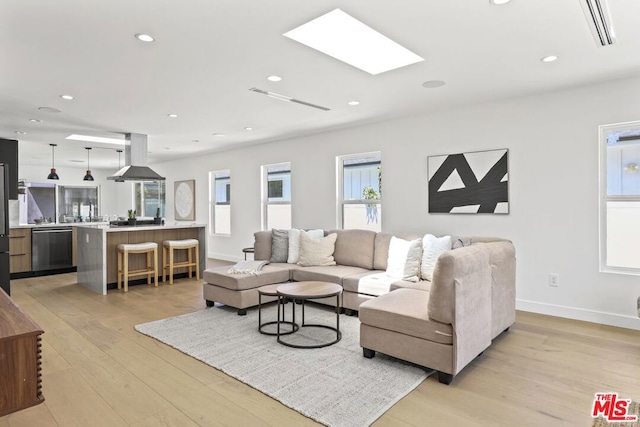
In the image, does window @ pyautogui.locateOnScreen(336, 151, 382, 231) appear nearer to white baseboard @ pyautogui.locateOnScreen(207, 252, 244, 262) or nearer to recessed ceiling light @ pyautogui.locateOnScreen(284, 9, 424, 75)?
recessed ceiling light @ pyautogui.locateOnScreen(284, 9, 424, 75)

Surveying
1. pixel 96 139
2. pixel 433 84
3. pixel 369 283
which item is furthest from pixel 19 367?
pixel 96 139

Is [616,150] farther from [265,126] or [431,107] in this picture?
[265,126]

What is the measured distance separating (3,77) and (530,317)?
5801 mm

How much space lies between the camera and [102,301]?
4840mm

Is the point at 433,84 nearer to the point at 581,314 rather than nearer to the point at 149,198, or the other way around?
the point at 581,314

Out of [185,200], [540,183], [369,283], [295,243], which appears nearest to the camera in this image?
[369,283]

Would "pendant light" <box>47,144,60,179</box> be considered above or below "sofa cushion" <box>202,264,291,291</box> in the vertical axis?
above

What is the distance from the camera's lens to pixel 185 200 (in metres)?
9.34

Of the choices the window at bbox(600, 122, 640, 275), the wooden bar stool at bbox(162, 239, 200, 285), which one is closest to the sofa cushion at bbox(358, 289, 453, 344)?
the window at bbox(600, 122, 640, 275)

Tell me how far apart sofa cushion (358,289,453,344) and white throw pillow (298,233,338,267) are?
1.76m

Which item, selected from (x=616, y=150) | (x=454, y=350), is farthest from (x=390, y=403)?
(x=616, y=150)

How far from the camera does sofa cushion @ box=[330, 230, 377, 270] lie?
15.6ft

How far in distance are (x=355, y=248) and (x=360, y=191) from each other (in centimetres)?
132

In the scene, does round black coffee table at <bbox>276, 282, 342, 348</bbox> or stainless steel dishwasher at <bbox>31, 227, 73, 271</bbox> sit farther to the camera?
stainless steel dishwasher at <bbox>31, 227, 73, 271</bbox>
